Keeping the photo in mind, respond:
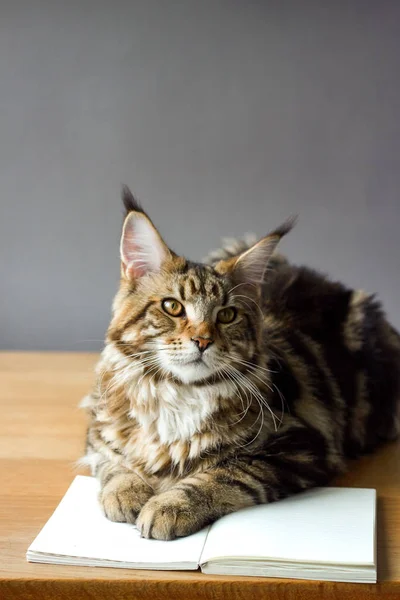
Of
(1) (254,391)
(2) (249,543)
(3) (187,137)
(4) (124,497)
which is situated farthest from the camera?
(3) (187,137)

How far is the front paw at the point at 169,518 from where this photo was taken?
117 cm

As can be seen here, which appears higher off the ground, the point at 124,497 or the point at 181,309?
the point at 181,309

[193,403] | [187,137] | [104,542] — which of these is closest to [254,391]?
[193,403]

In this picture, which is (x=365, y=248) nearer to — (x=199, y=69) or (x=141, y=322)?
(x=199, y=69)

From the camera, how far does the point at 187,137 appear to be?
9.50ft

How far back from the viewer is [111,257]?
2.96 meters

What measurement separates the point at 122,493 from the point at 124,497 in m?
0.01

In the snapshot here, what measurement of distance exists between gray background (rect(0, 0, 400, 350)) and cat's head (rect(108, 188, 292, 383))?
61.6 inches

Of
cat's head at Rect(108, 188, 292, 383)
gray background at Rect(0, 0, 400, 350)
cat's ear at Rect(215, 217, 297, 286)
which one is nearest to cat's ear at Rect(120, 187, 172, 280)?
cat's head at Rect(108, 188, 292, 383)

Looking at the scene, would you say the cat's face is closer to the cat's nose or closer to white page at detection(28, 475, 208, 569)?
the cat's nose

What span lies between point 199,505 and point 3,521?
324 millimetres

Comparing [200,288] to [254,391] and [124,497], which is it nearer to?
[254,391]

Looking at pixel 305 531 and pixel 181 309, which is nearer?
pixel 305 531

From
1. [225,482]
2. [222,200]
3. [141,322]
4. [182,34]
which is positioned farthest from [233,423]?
[182,34]
